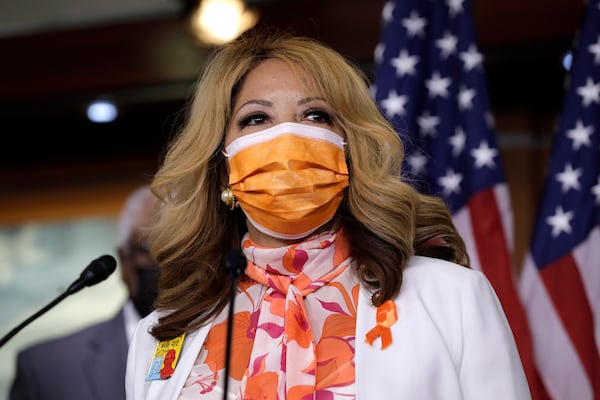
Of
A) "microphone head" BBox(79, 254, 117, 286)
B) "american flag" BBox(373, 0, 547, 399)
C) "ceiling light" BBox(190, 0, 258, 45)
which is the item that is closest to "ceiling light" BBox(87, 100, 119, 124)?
"ceiling light" BBox(190, 0, 258, 45)

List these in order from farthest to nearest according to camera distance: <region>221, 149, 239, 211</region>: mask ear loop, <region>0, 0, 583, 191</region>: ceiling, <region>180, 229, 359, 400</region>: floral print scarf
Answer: <region>0, 0, 583, 191</region>: ceiling, <region>221, 149, 239, 211</region>: mask ear loop, <region>180, 229, 359, 400</region>: floral print scarf

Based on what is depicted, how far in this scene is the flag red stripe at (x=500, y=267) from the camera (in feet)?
10.4

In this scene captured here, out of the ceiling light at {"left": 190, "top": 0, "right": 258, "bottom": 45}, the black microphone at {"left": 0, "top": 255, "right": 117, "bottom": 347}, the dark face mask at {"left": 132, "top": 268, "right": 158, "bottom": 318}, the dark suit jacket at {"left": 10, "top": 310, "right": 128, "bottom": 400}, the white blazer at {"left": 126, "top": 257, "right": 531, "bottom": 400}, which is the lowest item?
the white blazer at {"left": 126, "top": 257, "right": 531, "bottom": 400}

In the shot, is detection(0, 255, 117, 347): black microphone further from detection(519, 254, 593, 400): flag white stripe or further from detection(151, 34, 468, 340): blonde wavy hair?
detection(519, 254, 593, 400): flag white stripe

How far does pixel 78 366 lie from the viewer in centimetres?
436

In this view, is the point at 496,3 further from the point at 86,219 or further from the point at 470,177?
the point at 86,219

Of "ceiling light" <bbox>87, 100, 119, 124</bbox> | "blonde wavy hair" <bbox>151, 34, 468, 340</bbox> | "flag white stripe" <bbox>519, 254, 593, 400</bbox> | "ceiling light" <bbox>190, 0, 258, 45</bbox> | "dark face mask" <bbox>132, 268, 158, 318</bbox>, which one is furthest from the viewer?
"ceiling light" <bbox>87, 100, 119, 124</bbox>

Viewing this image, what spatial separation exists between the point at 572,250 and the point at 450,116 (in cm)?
60

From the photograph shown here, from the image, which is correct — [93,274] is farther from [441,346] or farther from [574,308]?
[574,308]

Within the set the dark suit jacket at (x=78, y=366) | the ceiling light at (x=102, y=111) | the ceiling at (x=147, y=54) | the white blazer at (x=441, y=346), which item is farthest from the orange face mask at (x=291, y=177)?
the ceiling light at (x=102, y=111)

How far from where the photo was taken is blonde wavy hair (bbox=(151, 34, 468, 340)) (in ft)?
7.54

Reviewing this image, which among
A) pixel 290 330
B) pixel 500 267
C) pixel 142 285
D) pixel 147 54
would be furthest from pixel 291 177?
pixel 147 54

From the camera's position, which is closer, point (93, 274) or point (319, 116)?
point (93, 274)

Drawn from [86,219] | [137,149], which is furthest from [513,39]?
[86,219]
